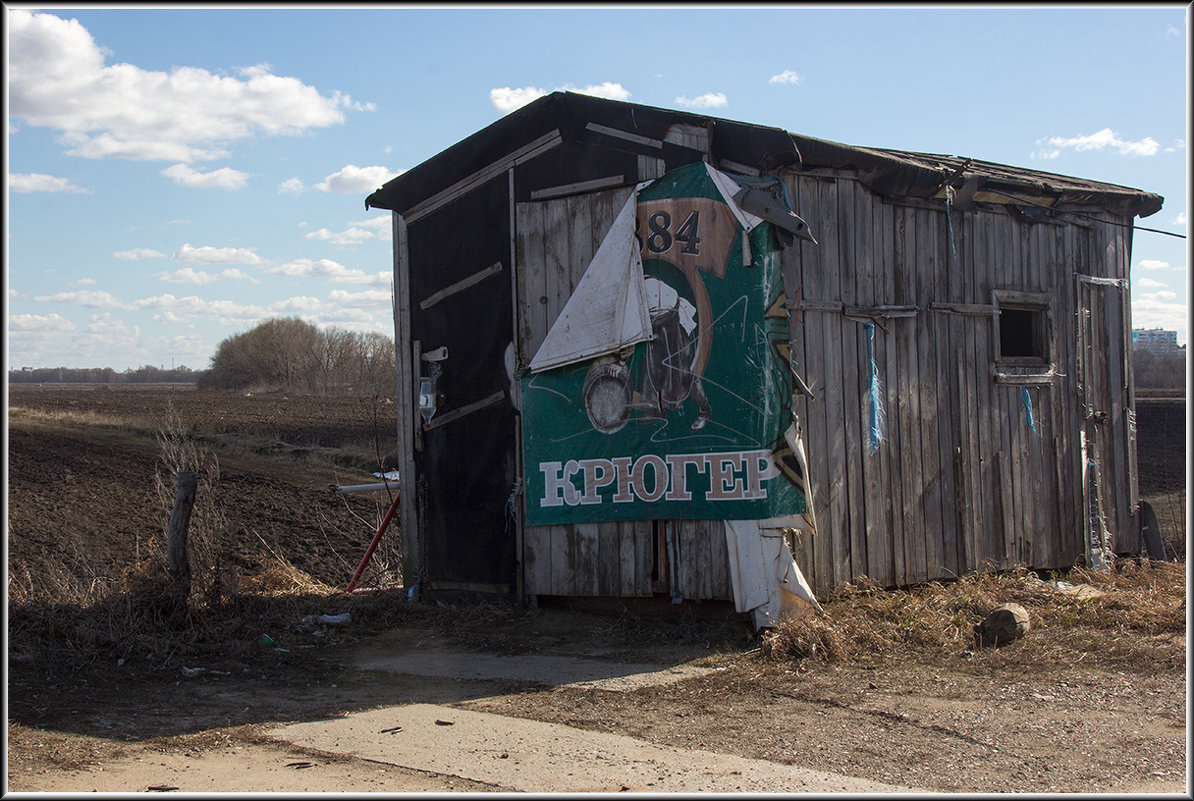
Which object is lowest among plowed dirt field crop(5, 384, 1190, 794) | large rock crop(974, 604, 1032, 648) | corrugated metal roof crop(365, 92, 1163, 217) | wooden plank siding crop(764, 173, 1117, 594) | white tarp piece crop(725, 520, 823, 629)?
plowed dirt field crop(5, 384, 1190, 794)

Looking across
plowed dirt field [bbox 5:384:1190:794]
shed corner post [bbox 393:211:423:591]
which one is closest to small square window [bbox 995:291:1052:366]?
plowed dirt field [bbox 5:384:1190:794]

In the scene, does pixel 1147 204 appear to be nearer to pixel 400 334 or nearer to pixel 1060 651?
pixel 1060 651

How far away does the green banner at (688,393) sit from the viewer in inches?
297

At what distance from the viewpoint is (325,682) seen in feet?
22.5

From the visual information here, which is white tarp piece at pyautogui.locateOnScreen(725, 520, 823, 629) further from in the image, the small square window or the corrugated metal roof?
the small square window

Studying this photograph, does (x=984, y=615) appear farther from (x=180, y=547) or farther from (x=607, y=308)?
(x=180, y=547)

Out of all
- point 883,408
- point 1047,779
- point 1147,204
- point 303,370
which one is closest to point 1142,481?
point 1147,204

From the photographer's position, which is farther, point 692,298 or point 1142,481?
point 1142,481

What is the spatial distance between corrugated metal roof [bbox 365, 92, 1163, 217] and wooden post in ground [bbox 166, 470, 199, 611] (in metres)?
3.60

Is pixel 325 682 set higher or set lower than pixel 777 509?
lower

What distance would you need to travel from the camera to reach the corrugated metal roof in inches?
305

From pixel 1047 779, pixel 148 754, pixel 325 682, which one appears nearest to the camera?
pixel 1047 779

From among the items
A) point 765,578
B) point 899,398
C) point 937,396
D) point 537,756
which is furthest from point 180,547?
point 937,396

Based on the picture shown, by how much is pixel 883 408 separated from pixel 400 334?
4966 mm
